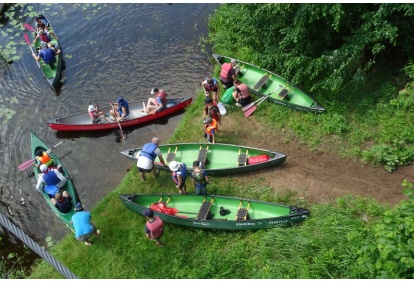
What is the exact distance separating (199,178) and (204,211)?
42.1 inches

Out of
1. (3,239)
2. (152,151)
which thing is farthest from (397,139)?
(3,239)

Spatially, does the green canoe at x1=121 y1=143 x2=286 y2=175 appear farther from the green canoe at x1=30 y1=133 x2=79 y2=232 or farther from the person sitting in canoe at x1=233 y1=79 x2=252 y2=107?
the person sitting in canoe at x1=233 y1=79 x2=252 y2=107

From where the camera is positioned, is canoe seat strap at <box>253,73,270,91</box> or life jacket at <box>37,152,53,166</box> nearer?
life jacket at <box>37,152,53,166</box>

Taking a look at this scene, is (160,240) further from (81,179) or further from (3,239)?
(3,239)

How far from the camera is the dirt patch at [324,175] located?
11023 mm

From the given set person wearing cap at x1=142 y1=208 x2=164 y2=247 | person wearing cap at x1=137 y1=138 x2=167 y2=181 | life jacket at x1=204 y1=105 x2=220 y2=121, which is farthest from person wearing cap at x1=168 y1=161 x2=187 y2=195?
life jacket at x1=204 y1=105 x2=220 y2=121

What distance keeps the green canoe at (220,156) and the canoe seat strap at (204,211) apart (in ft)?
4.29

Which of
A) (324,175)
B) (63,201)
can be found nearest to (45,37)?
(63,201)

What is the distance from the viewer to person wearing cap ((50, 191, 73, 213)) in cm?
1112

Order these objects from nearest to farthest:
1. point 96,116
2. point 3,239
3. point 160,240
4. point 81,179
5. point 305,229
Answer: point 305,229, point 160,240, point 3,239, point 81,179, point 96,116

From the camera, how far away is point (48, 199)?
12.0m

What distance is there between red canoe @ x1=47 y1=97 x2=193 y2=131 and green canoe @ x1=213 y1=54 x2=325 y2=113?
2.77 m

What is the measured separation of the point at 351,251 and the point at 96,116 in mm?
10698

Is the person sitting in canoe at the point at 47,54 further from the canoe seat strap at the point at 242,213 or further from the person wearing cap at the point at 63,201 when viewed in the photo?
the canoe seat strap at the point at 242,213
